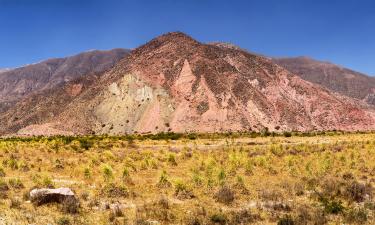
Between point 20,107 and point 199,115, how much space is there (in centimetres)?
5382

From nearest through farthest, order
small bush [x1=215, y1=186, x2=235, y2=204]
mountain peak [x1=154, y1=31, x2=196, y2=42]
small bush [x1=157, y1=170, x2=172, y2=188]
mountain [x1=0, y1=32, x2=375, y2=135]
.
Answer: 1. small bush [x1=215, y1=186, x2=235, y2=204]
2. small bush [x1=157, y1=170, x2=172, y2=188]
3. mountain [x1=0, y1=32, x2=375, y2=135]
4. mountain peak [x1=154, y1=31, x2=196, y2=42]

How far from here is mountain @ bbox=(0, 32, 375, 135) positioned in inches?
3369

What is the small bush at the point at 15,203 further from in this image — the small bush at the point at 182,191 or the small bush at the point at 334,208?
the small bush at the point at 334,208

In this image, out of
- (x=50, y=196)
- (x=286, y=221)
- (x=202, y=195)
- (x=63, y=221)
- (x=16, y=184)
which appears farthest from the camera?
(x=16, y=184)

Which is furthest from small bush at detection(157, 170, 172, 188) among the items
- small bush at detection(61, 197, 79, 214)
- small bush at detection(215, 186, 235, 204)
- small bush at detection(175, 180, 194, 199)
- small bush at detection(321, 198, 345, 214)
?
small bush at detection(321, 198, 345, 214)

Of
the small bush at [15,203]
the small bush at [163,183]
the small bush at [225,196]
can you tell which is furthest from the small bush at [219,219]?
the small bush at [15,203]

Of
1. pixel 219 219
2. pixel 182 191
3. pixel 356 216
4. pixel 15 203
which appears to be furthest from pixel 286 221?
pixel 15 203

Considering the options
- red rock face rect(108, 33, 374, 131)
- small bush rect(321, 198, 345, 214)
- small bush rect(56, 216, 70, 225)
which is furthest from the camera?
red rock face rect(108, 33, 374, 131)

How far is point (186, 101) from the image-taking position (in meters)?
89.4

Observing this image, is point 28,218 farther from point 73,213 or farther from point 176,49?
point 176,49

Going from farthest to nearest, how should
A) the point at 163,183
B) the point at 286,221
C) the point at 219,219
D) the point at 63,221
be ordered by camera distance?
the point at 163,183 < the point at 219,219 < the point at 286,221 < the point at 63,221

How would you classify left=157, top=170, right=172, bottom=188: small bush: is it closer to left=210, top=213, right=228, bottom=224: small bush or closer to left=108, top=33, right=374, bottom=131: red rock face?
left=210, top=213, right=228, bottom=224: small bush

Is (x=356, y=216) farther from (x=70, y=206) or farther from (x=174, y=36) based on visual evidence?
(x=174, y=36)

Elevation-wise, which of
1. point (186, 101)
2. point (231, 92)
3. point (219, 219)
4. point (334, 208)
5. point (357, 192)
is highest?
point (231, 92)
